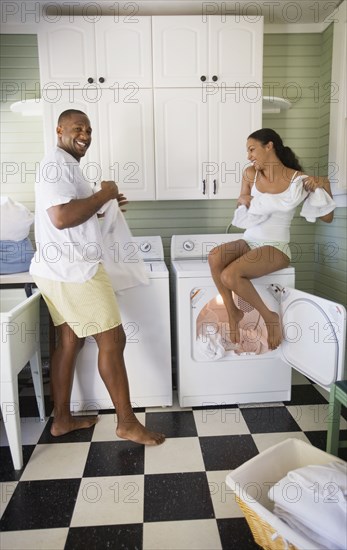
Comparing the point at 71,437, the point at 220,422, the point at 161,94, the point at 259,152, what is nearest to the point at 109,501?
the point at 71,437

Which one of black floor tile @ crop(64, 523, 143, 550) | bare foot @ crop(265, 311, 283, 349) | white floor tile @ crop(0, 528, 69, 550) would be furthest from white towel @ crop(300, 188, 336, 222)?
white floor tile @ crop(0, 528, 69, 550)

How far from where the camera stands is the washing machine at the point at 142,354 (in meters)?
2.23

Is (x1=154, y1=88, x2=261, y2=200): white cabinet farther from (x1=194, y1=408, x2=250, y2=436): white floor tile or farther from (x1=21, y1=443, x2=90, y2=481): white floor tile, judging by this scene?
(x1=21, y1=443, x2=90, y2=481): white floor tile

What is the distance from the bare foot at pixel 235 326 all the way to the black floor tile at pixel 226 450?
51 cm

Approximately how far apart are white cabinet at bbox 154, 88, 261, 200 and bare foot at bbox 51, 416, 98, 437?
4.89 ft

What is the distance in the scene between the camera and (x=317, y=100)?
2.94 m

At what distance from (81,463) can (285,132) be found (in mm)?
2605

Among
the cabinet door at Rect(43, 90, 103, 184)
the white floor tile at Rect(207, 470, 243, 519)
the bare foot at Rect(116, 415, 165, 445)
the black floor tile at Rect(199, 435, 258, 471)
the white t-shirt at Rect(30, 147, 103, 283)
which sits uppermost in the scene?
the cabinet door at Rect(43, 90, 103, 184)

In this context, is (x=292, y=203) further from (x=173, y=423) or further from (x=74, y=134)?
(x=173, y=423)

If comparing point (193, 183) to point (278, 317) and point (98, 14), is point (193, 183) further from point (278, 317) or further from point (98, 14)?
point (98, 14)

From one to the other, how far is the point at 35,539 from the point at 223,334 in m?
1.34

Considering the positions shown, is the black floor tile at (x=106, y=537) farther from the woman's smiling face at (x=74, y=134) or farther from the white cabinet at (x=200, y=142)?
the white cabinet at (x=200, y=142)

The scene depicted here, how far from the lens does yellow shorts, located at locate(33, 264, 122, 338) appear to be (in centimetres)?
189

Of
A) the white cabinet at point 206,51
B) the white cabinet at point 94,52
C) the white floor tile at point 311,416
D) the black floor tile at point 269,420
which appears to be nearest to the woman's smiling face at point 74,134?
the white cabinet at point 94,52
